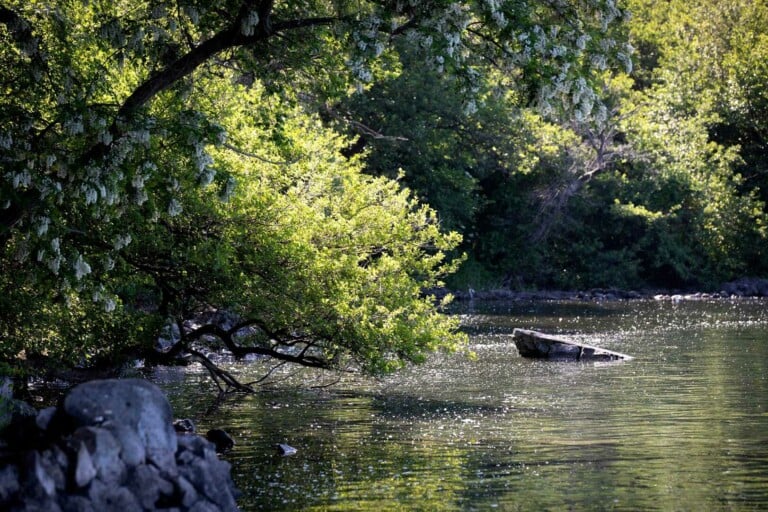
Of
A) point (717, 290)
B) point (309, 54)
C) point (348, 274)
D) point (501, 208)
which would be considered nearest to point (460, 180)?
point (501, 208)

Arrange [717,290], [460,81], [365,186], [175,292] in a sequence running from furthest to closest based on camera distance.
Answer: [717,290]
[365,186]
[175,292]
[460,81]

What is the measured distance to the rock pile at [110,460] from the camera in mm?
12844

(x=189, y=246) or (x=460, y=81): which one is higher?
(x=460, y=81)

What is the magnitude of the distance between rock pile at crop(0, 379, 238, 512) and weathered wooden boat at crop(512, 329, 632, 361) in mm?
18565

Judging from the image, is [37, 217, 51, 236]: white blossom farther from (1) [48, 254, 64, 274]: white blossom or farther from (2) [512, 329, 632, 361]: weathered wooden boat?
(2) [512, 329, 632, 361]: weathered wooden boat

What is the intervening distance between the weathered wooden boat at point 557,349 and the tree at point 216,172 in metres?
7.93

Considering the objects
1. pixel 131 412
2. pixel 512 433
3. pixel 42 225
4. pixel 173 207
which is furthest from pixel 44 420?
pixel 512 433

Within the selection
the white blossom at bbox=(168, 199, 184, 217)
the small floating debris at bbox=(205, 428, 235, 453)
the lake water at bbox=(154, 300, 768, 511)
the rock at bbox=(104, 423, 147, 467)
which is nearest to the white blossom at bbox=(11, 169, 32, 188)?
the white blossom at bbox=(168, 199, 184, 217)

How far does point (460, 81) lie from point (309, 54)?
10.4ft

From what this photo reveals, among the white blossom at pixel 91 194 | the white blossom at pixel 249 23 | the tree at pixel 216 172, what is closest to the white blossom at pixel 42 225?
the tree at pixel 216 172

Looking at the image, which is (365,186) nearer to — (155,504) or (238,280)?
(238,280)

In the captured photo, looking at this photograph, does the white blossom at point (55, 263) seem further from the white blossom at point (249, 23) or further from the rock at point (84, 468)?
the rock at point (84, 468)

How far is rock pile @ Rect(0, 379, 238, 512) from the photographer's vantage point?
12844 mm

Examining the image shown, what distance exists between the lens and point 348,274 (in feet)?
Result: 74.7
